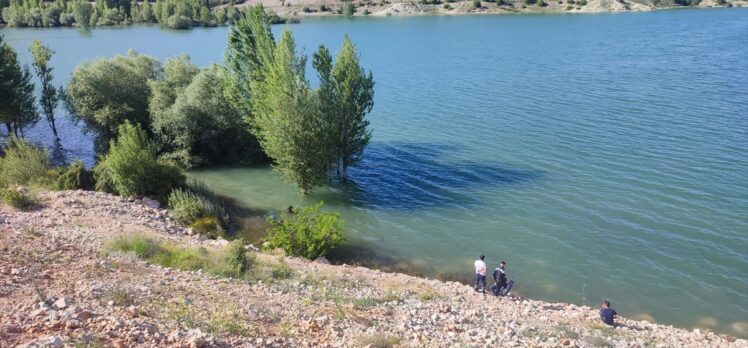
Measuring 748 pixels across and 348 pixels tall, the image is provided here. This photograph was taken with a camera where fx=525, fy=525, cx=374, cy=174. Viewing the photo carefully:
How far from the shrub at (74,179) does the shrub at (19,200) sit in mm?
5168

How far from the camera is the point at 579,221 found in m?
39.2

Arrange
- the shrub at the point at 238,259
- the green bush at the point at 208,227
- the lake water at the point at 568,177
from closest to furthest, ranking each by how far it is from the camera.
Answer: the shrub at the point at 238,259 < the lake water at the point at 568,177 < the green bush at the point at 208,227

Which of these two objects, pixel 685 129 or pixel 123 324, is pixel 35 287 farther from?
pixel 685 129

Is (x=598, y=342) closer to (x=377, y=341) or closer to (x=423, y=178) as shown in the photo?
(x=377, y=341)

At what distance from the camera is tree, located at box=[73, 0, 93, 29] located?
17950 cm

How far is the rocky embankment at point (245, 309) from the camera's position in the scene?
16406mm

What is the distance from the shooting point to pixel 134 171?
131 feet

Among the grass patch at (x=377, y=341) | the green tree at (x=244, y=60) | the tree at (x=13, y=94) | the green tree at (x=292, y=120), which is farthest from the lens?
the tree at (x=13, y=94)

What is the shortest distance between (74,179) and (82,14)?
168403 millimetres

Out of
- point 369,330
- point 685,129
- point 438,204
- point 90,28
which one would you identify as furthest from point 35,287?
point 90,28

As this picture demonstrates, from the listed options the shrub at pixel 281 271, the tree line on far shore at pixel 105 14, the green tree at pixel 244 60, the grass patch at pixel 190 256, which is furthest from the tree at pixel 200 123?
the tree line on far shore at pixel 105 14

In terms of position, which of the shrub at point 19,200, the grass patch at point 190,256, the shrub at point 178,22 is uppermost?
the shrub at point 178,22

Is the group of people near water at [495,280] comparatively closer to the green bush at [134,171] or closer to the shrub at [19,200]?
the green bush at [134,171]

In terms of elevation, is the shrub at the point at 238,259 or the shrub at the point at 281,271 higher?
the shrub at the point at 238,259
